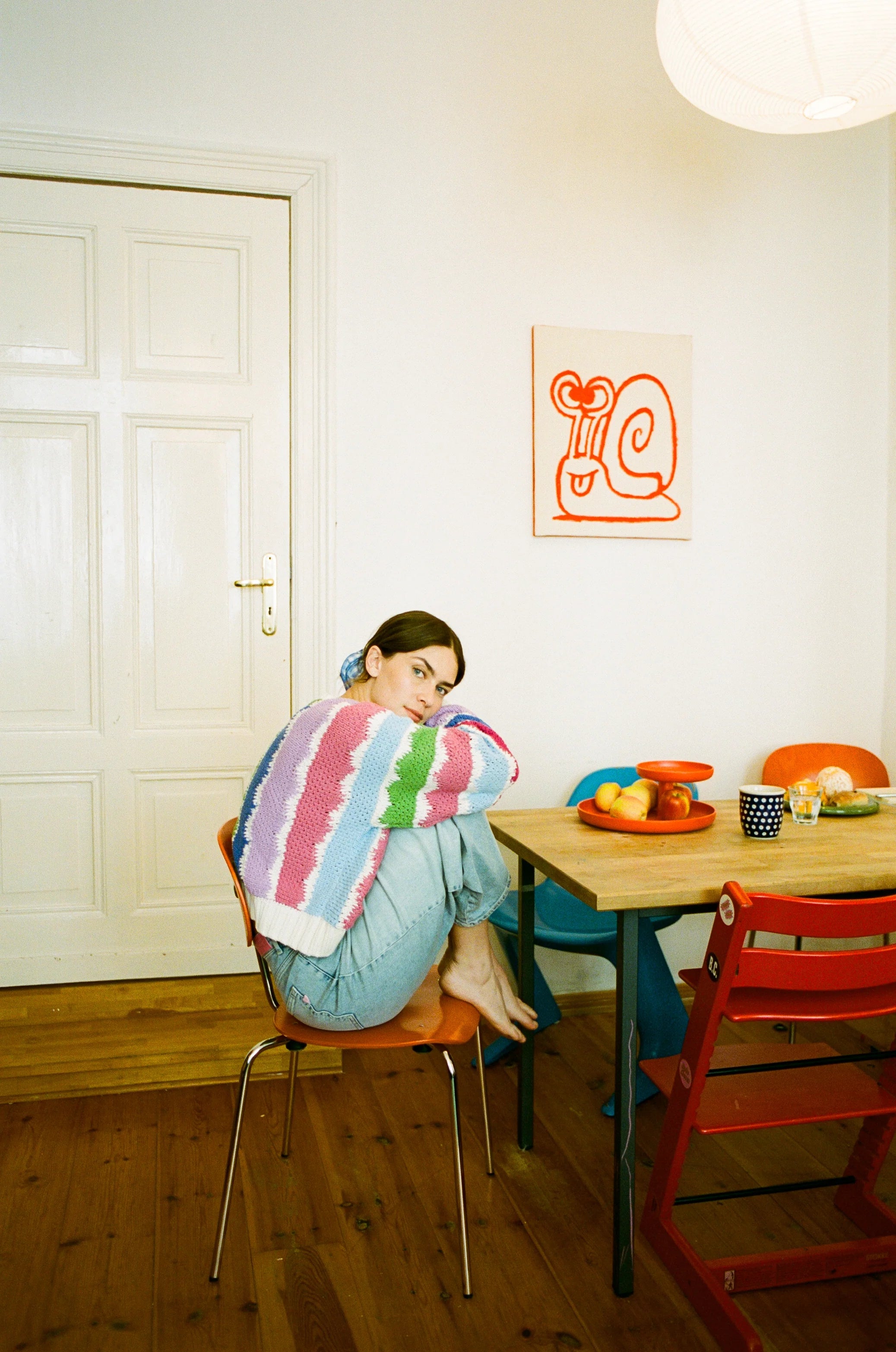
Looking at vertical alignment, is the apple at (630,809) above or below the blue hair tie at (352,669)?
below

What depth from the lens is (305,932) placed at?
1628 millimetres

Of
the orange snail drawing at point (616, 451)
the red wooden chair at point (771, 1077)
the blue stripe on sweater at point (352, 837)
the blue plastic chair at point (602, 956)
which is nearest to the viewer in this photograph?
the red wooden chair at point (771, 1077)

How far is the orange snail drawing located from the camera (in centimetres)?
300

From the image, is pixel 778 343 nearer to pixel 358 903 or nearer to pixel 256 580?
pixel 256 580

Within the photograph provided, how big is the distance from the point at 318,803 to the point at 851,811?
1201 mm

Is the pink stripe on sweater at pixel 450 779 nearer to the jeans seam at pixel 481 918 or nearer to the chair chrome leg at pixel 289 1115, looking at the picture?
the jeans seam at pixel 481 918

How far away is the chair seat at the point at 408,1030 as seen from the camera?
1693 millimetres

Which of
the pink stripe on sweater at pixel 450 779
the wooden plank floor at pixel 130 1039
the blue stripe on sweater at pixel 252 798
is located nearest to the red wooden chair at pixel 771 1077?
the pink stripe on sweater at pixel 450 779

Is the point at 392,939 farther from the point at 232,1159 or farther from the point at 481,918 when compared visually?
the point at 232,1159

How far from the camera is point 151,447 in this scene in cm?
282

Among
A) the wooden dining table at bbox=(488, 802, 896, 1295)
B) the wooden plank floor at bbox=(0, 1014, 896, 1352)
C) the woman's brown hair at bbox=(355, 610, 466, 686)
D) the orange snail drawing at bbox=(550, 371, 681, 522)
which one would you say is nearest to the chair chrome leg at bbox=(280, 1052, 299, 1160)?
the wooden plank floor at bbox=(0, 1014, 896, 1352)

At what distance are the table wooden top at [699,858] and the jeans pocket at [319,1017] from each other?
0.41m

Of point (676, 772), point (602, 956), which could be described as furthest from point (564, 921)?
point (676, 772)

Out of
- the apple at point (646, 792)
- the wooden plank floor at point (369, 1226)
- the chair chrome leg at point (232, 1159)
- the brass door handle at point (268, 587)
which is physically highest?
the brass door handle at point (268, 587)
